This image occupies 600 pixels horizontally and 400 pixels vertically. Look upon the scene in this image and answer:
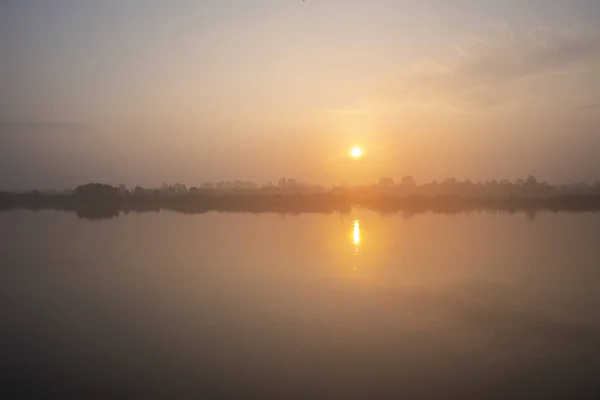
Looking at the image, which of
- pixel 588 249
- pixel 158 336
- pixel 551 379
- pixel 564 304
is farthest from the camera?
pixel 588 249

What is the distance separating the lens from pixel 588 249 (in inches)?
758

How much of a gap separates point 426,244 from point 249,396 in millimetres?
16750

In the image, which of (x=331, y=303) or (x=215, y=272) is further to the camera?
(x=215, y=272)

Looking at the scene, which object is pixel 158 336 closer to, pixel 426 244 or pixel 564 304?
pixel 564 304

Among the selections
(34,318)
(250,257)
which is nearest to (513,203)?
(250,257)

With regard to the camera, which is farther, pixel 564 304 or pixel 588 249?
pixel 588 249

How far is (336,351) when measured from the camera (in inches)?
306

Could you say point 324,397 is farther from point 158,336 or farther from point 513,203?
point 513,203

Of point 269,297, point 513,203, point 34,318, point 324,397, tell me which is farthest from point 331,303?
point 513,203

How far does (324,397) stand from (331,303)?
458cm

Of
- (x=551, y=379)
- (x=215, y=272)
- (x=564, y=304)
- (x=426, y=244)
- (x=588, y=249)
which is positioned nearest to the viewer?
(x=551, y=379)

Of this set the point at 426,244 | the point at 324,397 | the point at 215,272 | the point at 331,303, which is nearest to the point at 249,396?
the point at 324,397

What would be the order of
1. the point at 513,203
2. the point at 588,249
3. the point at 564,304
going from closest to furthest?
the point at 564,304 → the point at 588,249 → the point at 513,203

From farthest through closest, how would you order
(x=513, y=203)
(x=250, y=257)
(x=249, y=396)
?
(x=513, y=203) < (x=250, y=257) < (x=249, y=396)
